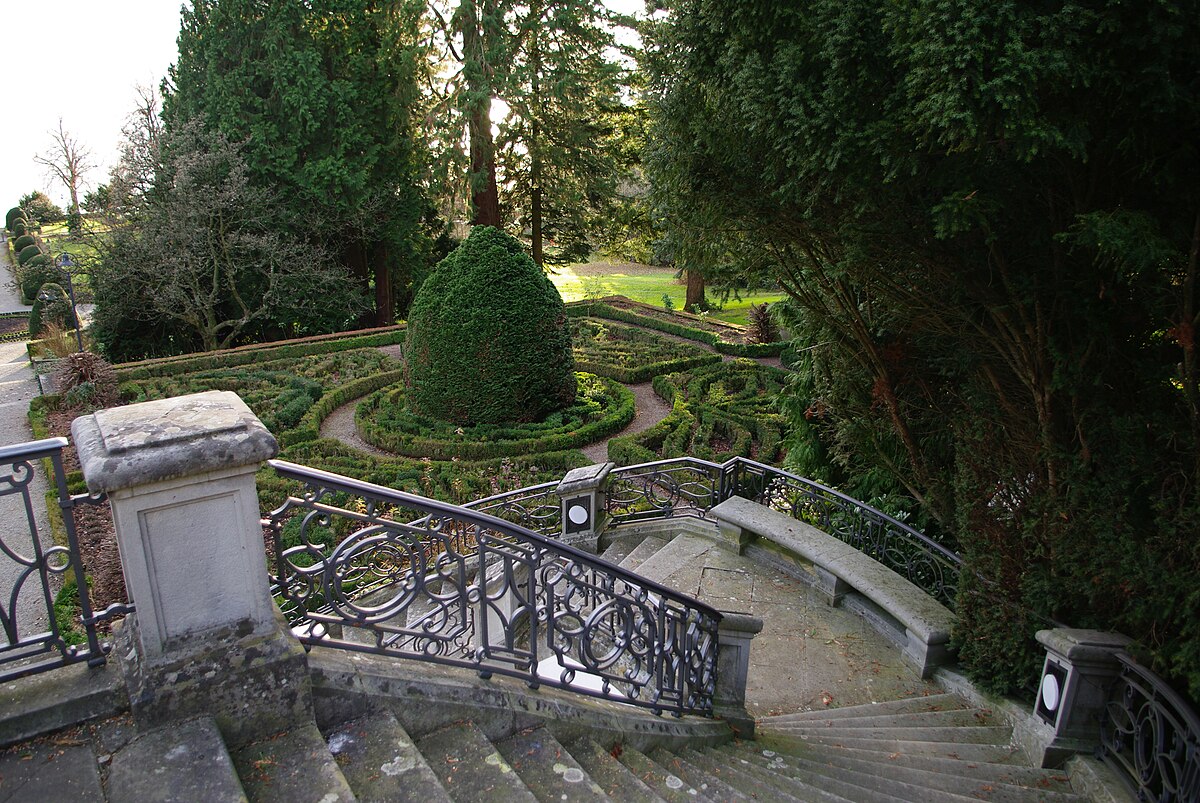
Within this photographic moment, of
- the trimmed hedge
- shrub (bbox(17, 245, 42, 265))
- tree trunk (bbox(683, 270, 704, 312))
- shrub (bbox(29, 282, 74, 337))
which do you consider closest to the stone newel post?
the trimmed hedge

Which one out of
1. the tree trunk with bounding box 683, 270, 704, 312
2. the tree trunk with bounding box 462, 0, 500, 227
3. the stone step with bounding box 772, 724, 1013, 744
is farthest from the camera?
the tree trunk with bounding box 683, 270, 704, 312

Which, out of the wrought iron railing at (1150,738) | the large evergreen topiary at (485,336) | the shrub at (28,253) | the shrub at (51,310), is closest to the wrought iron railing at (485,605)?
the wrought iron railing at (1150,738)

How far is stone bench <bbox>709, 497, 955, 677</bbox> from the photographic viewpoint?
505 centimetres

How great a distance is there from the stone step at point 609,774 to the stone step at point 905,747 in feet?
4.21

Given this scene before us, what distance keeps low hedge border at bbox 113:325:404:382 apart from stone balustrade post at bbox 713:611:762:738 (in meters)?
13.5

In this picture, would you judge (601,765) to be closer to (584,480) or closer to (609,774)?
(609,774)

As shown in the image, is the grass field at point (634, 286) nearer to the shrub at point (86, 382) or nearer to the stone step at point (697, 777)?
the shrub at point (86, 382)

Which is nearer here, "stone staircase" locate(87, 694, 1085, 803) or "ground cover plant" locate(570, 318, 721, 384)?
"stone staircase" locate(87, 694, 1085, 803)

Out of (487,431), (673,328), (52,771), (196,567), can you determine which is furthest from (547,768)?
(673,328)

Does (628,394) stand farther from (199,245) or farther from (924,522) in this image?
(199,245)

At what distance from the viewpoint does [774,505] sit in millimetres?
7879

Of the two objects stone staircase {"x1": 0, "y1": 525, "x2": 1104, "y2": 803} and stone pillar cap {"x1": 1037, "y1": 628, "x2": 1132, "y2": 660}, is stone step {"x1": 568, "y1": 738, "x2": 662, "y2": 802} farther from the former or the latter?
stone pillar cap {"x1": 1037, "y1": 628, "x2": 1132, "y2": 660}

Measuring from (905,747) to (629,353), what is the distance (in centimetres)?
1154

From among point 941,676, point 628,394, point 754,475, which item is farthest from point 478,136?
point 941,676
